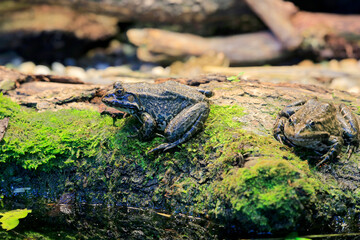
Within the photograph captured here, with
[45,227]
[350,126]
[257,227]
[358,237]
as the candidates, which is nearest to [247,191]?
[257,227]

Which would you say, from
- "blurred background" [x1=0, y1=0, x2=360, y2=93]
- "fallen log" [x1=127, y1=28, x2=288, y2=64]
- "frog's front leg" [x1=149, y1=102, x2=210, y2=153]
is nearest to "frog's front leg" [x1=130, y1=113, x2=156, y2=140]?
"frog's front leg" [x1=149, y1=102, x2=210, y2=153]

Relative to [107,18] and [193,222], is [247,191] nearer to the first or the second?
[193,222]

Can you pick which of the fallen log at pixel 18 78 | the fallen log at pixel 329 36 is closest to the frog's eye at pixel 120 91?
the fallen log at pixel 18 78

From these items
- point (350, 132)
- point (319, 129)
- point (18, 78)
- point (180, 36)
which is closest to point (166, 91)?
point (319, 129)

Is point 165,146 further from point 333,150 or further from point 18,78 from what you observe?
point 18,78

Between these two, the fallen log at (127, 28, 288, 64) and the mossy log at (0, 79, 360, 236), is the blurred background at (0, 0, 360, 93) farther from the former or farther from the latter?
the mossy log at (0, 79, 360, 236)

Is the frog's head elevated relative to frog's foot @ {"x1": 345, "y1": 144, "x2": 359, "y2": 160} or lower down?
elevated
